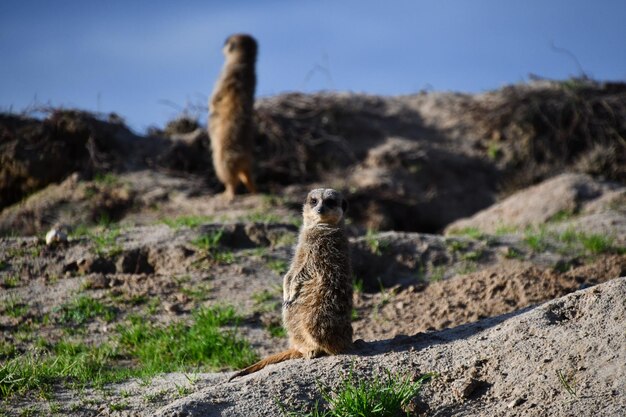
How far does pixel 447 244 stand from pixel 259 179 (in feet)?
17.6

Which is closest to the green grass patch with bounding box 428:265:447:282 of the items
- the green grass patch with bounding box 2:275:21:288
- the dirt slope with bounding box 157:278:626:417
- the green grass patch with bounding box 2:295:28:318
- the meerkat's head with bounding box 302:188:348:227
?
the meerkat's head with bounding box 302:188:348:227

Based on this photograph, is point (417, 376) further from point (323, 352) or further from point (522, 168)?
point (522, 168)

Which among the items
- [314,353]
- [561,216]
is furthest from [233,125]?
[314,353]

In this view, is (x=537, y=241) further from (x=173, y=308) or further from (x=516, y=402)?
(x=516, y=402)

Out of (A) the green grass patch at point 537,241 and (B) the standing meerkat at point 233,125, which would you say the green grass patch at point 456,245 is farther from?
(B) the standing meerkat at point 233,125

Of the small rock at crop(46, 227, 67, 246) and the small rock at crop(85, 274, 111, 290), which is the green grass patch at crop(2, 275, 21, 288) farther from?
the small rock at crop(85, 274, 111, 290)

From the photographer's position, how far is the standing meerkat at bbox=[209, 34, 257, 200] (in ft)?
33.9

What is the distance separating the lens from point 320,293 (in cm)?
435

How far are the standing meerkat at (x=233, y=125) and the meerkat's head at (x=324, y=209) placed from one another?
557cm

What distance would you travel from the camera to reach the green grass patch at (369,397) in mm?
3686

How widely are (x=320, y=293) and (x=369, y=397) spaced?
0.80 meters

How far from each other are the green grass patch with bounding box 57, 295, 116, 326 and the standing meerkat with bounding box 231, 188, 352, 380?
2071 millimetres

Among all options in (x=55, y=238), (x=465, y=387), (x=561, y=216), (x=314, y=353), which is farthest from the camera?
(x=561, y=216)

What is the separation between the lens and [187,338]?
564 centimetres
